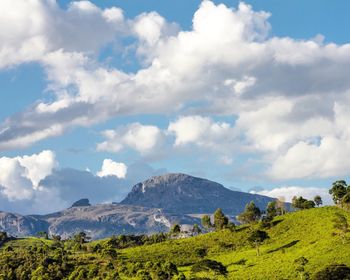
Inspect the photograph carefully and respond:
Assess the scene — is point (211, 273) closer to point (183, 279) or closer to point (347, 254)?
point (183, 279)

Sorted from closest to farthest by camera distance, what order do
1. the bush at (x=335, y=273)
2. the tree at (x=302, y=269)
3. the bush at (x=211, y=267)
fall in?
the bush at (x=335, y=273)
the tree at (x=302, y=269)
the bush at (x=211, y=267)

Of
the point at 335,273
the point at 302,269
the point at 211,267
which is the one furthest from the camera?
the point at 211,267

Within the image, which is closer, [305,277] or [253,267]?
[305,277]

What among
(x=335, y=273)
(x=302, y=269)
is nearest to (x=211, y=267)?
(x=302, y=269)

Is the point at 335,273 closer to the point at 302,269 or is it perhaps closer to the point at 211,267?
the point at 302,269

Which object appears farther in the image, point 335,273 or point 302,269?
point 302,269

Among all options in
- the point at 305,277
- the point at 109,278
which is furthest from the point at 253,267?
the point at 109,278

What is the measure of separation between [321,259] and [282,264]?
14271 millimetres

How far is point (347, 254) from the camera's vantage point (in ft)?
600

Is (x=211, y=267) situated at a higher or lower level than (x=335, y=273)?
higher

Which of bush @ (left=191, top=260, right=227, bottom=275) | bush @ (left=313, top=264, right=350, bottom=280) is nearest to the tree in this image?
bush @ (left=313, top=264, right=350, bottom=280)

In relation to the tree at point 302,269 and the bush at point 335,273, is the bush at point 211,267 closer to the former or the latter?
the tree at point 302,269

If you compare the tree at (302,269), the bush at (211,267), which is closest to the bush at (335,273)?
the tree at (302,269)

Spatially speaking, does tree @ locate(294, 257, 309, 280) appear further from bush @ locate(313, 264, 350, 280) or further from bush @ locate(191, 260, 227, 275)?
bush @ locate(191, 260, 227, 275)
